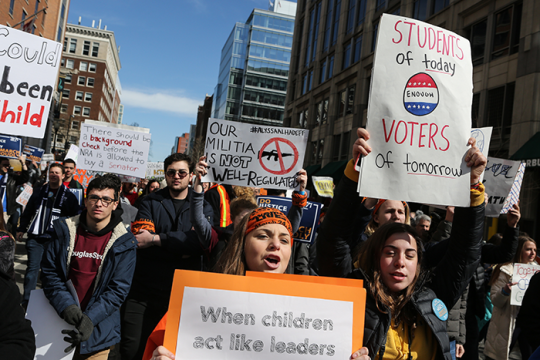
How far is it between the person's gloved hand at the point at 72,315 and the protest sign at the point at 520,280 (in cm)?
490

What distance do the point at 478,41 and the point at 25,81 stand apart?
1761 cm

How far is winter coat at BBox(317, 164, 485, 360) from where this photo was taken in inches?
92.8

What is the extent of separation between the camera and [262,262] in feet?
7.75

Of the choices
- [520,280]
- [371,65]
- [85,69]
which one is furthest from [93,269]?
[85,69]

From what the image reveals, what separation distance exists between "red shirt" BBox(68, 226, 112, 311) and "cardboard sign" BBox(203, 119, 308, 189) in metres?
1.44

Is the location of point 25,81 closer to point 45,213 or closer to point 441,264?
point 45,213

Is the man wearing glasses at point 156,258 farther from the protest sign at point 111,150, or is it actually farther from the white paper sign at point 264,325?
the protest sign at point 111,150

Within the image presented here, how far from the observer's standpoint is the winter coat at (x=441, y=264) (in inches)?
92.8

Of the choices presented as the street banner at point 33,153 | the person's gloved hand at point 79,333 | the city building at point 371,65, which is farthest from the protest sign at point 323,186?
the person's gloved hand at point 79,333

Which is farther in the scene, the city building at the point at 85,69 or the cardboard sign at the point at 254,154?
the city building at the point at 85,69

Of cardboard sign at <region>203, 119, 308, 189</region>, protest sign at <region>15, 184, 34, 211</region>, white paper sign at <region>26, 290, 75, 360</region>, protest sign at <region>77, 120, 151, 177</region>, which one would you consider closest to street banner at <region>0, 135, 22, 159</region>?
protest sign at <region>77, 120, 151, 177</region>

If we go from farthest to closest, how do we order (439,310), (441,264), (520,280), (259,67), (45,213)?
(259,67) < (45,213) < (520,280) < (441,264) < (439,310)

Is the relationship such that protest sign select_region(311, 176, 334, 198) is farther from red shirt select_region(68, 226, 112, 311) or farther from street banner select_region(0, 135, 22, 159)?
red shirt select_region(68, 226, 112, 311)

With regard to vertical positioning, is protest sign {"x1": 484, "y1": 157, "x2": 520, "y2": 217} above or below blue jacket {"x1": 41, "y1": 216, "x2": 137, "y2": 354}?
above
